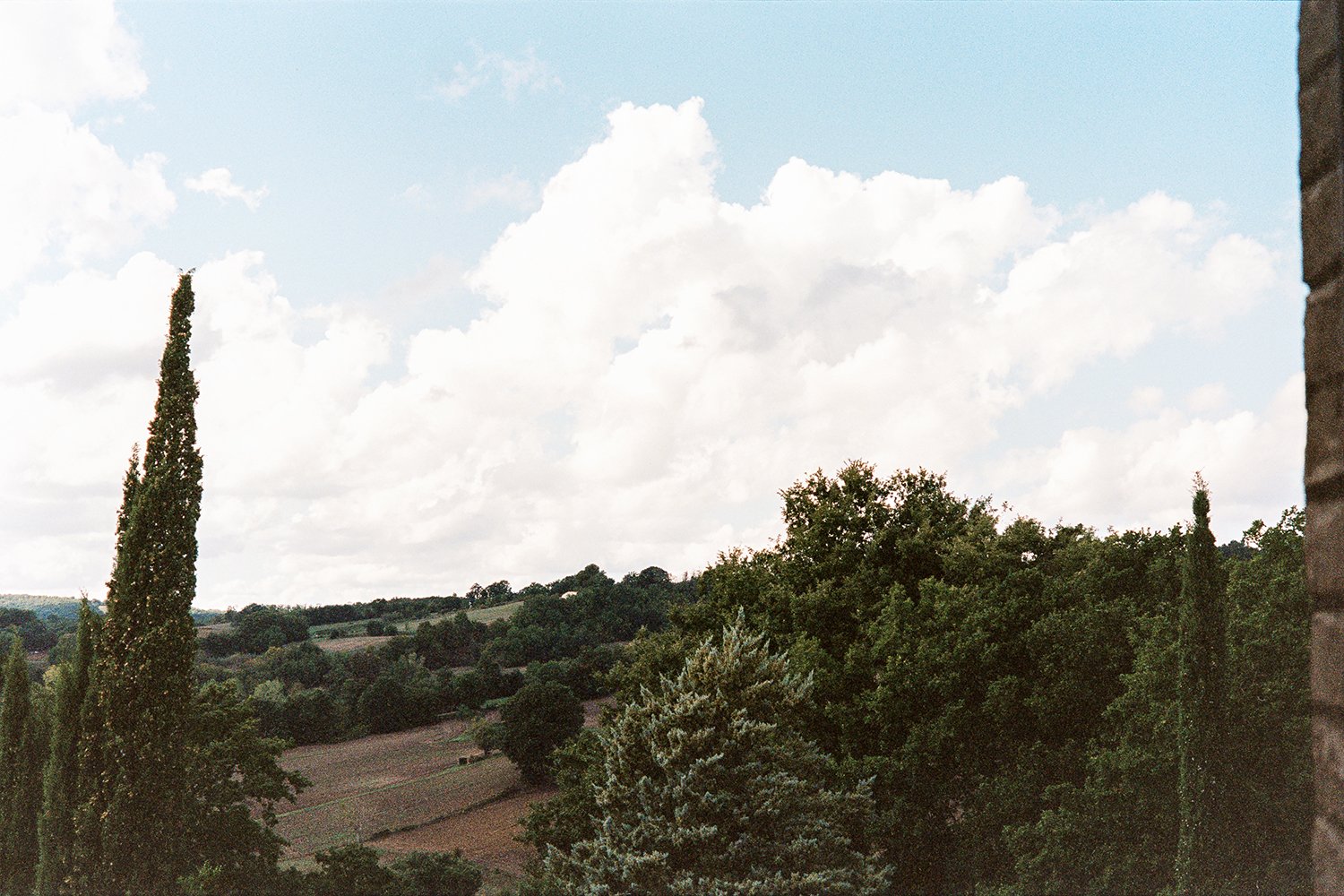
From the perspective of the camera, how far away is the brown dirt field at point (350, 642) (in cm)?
8104

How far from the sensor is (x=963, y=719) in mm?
23406

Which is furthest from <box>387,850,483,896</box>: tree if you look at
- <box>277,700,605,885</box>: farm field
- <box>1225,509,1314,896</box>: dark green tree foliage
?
<box>1225,509,1314,896</box>: dark green tree foliage

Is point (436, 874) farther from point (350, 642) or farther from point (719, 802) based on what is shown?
point (350, 642)

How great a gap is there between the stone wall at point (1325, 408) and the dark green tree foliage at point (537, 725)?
56.8 metres

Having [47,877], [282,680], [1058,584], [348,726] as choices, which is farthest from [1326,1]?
[282,680]

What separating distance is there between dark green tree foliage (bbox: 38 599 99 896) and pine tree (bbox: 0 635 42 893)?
10.9 feet

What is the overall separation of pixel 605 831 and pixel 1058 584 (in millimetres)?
13624

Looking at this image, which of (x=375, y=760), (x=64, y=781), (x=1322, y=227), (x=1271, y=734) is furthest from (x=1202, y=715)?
(x=375, y=760)

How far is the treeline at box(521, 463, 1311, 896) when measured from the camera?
57.7 ft

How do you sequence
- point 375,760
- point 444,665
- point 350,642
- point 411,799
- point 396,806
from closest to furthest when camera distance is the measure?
point 396,806
point 411,799
point 375,760
point 444,665
point 350,642

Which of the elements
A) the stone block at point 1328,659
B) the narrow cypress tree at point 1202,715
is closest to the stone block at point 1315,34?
the stone block at point 1328,659

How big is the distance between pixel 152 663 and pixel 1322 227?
22.3 metres

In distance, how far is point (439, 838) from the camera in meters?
45.2

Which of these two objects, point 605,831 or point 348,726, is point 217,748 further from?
point 348,726
